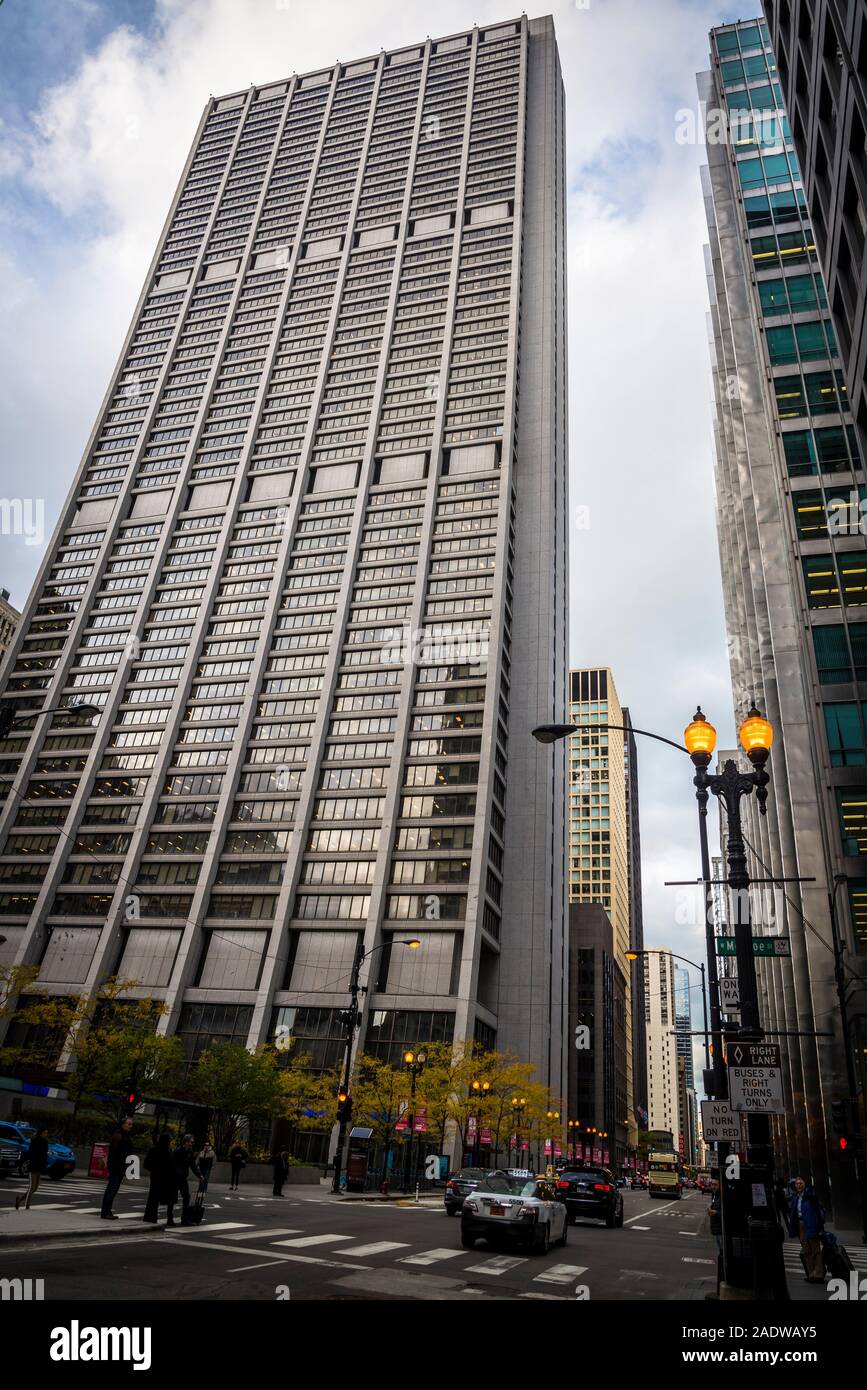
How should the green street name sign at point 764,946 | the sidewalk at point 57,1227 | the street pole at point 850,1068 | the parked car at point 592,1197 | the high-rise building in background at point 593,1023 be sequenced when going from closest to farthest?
the sidewalk at point 57,1227
the green street name sign at point 764,946
the parked car at point 592,1197
the street pole at point 850,1068
the high-rise building in background at point 593,1023

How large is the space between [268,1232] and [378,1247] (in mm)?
2404

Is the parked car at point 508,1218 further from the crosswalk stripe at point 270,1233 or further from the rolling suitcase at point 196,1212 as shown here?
the rolling suitcase at point 196,1212

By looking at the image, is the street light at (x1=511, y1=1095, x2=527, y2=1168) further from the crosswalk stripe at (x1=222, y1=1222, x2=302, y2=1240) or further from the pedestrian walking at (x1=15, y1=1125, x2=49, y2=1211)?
the pedestrian walking at (x1=15, y1=1125, x2=49, y2=1211)

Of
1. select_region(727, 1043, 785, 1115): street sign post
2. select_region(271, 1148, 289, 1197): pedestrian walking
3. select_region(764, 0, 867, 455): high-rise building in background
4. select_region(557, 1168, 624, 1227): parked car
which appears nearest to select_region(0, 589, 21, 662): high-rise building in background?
select_region(271, 1148, 289, 1197): pedestrian walking

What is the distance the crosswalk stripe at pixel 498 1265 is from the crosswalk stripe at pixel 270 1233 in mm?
3923

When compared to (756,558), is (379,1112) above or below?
below

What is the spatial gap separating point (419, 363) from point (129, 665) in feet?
165

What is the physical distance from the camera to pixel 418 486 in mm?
96125

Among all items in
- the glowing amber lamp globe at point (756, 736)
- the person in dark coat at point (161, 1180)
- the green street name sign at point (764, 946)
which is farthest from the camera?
the person in dark coat at point (161, 1180)

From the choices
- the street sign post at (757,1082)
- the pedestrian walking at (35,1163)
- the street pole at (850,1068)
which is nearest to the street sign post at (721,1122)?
the street sign post at (757,1082)

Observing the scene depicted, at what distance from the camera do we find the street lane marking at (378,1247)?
14219mm

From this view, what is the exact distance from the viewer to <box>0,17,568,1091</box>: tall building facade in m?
77.8
